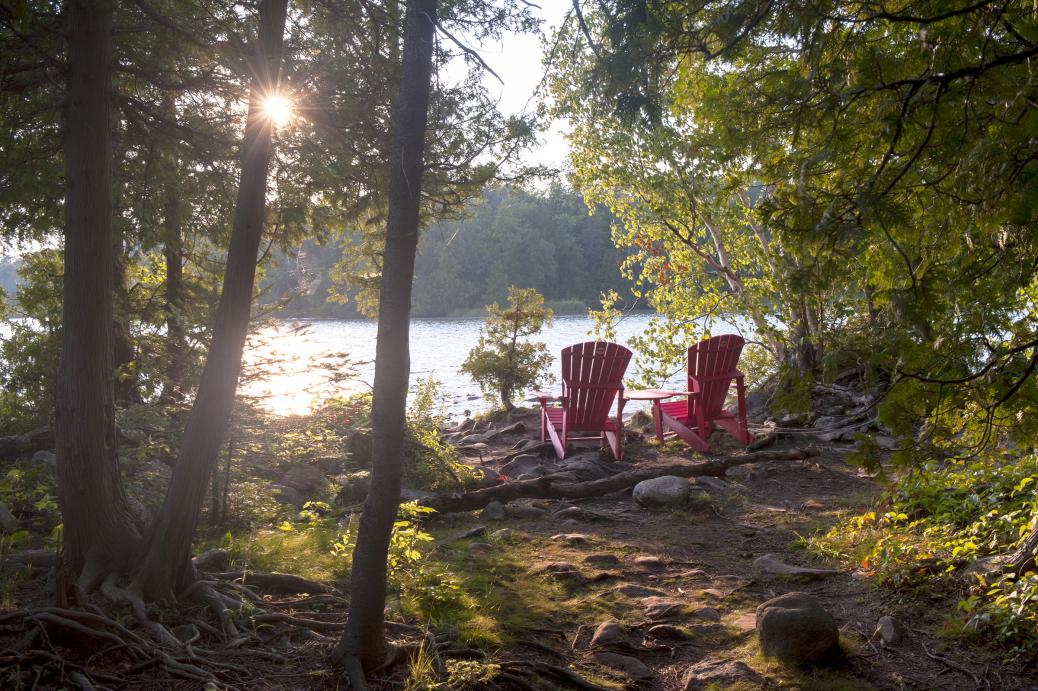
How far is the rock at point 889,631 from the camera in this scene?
326cm

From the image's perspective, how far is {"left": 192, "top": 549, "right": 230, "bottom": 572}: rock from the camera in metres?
3.89

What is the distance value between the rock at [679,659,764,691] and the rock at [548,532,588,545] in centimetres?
187

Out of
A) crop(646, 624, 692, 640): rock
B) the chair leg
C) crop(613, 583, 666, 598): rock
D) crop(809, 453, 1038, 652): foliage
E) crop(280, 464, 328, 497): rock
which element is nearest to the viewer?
crop(809, 453, 1038, 652): foliage

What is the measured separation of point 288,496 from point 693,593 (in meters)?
3.24

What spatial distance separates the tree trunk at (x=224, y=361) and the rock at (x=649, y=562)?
2.51 metres

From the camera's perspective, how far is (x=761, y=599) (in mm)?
3996

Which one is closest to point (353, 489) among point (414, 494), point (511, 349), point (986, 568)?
point (414, 494)

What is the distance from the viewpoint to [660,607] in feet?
12.8

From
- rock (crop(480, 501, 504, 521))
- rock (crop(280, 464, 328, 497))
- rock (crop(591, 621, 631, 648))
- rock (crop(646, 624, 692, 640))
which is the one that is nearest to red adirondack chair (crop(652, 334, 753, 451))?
rock (crop(480, 501, 504, 521))

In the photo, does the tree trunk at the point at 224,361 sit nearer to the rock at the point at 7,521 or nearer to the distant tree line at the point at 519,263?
the rock at the point at 7,521

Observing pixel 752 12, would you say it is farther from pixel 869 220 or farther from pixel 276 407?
pixel 276 407

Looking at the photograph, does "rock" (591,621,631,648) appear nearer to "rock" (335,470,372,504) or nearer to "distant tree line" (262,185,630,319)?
"rock" (335,470,372,504)

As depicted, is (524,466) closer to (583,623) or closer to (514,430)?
(514,430)

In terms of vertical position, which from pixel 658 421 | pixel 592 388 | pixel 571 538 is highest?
pixel 592 388
